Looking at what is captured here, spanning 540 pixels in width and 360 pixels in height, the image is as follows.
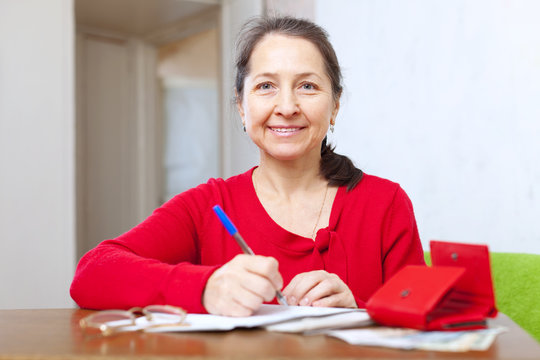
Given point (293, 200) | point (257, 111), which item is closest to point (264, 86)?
point (257, 111)

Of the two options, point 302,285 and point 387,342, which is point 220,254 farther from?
point 387,342

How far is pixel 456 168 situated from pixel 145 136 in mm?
3179

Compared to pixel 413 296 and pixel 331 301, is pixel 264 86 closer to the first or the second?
pixel 331 301

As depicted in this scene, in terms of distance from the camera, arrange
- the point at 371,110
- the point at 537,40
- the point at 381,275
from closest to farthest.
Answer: the point at 381,275, the point at 537,40, the point at 371,110

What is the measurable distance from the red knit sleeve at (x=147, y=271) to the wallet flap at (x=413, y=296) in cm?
30

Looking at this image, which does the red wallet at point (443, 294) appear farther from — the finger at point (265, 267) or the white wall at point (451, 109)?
the white wall at point (451, 109)

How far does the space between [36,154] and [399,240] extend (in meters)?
2.66

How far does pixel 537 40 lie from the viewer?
7.13 feet

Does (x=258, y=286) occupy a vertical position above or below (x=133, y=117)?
below

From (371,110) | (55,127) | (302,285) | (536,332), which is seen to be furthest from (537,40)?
(55,127)

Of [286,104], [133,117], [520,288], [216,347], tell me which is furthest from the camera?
[133,117]

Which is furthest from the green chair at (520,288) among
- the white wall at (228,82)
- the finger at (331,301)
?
the white wall at (228,82)

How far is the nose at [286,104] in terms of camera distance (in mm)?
1430

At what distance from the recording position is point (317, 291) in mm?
1073
